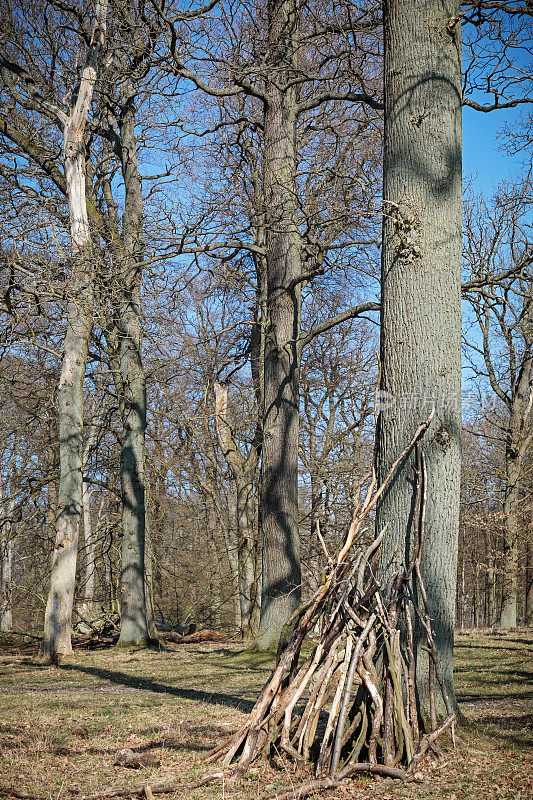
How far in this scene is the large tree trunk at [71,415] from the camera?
10.9 metres

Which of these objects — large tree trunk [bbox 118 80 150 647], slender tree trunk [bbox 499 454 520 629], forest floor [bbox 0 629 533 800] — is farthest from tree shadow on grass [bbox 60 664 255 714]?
slender tree trunk [bbox 499 454 520 629]

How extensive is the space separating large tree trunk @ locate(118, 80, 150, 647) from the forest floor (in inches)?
113

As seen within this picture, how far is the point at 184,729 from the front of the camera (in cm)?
519

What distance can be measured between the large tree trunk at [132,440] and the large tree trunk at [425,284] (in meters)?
8.37

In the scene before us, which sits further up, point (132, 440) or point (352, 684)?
point (132, 440)

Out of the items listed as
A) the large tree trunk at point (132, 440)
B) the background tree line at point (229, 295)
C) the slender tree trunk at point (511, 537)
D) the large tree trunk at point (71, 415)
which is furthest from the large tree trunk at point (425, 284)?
the slender tree trunk at point (511, 537)

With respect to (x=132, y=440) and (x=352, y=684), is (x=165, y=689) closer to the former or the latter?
(x=352, y=684)

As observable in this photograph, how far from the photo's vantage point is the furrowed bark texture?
9.93m

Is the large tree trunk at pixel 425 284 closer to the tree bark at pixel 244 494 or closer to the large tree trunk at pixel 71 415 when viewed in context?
the large tree trunk at pixel 71 415

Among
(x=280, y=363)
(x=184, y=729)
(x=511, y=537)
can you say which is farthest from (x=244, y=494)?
(x=184, y=729)

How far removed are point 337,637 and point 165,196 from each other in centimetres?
1228

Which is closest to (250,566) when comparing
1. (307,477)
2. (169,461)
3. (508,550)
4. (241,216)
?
(307,477)

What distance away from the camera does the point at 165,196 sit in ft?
47.7

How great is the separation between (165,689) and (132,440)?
257 inches
